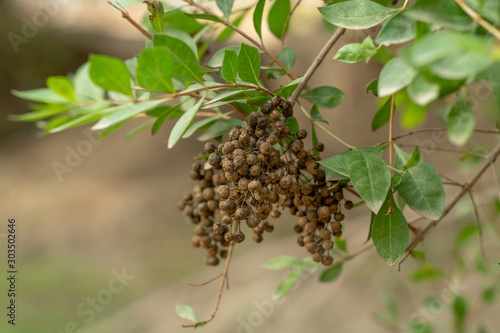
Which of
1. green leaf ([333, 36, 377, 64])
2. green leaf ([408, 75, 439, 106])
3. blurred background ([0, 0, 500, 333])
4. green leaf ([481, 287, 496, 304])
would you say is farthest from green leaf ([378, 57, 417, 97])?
blurred background ([0, 0, 500, 333])

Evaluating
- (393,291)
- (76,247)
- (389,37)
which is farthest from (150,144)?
(389,37)

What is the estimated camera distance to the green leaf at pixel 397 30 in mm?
498

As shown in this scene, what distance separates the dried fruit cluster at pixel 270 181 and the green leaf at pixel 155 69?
0.10m

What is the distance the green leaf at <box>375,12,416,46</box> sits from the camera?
498mm

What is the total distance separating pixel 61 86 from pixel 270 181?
0.46 metres

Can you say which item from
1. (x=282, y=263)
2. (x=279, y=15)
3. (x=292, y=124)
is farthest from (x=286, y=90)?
(x=282, y=263)

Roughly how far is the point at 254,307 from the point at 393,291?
603 millimetres

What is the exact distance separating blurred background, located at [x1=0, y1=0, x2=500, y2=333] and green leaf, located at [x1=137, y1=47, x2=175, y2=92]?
1.09 meters

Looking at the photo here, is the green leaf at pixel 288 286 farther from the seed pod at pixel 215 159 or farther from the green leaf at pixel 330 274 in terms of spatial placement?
the seed pod at pixel 215 159

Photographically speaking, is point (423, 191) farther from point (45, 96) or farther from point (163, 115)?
point (45, 96)

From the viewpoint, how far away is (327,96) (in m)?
0.75

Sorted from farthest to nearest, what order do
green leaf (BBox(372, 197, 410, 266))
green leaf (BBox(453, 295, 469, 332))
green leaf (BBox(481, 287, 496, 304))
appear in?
green leaf (BBox(481, 287, 496, 304))
green leaf (BBox(453, 295, 469, 332))
green leaf (BBox(372, 197, 410, 266))

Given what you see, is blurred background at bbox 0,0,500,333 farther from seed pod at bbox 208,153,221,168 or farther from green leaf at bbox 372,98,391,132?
seed pod at bbox 208,153,221,168

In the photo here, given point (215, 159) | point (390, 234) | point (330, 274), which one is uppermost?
point (215, 159)
